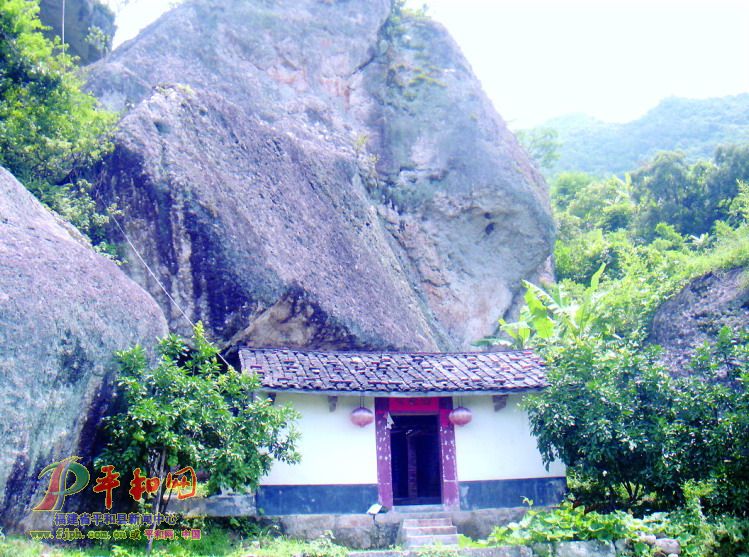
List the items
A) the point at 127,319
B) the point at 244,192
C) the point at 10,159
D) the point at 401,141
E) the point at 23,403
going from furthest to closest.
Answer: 1. the point at 401,141
2. the point at 244,192
3. the point at 10,159
4. the point at 127,319
5. the point at 23,403

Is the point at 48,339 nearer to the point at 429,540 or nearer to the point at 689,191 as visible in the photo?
the point at 429,540

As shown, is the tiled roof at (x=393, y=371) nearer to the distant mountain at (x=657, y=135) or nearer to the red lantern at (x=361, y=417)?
the red lantern at (x=361, y=417)

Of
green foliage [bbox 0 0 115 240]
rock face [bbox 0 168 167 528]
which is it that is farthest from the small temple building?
green foliage [bbox 0 0 115 240]

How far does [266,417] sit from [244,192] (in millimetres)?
7545

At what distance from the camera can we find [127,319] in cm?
1256

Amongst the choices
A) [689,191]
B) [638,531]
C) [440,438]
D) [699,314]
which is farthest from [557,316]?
[689,191]

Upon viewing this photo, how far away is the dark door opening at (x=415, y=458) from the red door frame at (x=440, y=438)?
0.44m

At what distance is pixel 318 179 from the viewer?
20797mm

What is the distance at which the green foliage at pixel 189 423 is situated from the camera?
11023 millimetres

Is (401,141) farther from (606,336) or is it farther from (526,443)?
(526,443)

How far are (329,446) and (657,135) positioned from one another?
56.2 m

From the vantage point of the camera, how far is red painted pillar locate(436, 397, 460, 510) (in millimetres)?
14281

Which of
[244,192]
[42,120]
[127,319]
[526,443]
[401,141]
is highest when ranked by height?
[401,141]

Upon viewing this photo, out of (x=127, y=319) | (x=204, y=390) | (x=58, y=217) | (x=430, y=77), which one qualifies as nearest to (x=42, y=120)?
(x=58, y=217)
